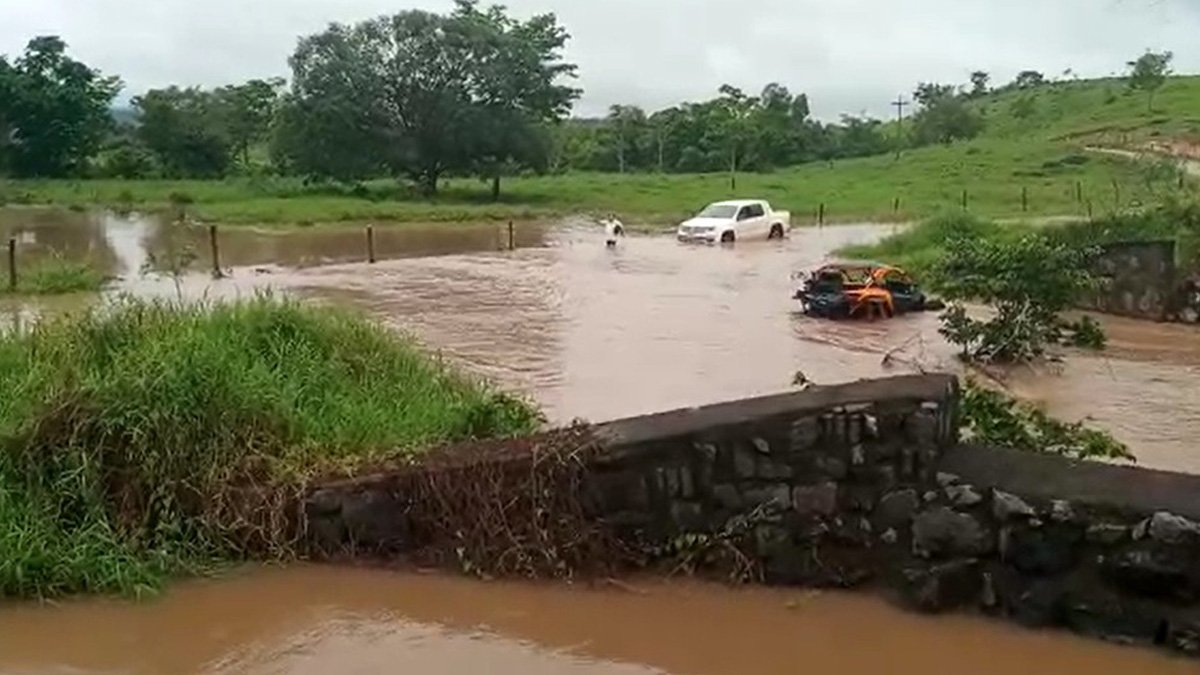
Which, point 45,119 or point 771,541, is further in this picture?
point 45,119

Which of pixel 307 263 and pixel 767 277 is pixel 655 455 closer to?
pixel 767 277

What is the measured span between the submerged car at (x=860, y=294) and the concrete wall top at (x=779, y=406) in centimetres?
1295

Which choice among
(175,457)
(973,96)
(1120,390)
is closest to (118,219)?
(1120,390)

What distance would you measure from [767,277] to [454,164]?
30494mm

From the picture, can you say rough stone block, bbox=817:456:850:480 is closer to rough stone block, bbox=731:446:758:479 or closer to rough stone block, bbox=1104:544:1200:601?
rough stone block, bbox=731:446:758:479

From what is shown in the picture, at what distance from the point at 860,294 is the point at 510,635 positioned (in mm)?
14213

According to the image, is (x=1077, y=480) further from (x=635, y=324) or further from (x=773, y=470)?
(x=635, y=324)

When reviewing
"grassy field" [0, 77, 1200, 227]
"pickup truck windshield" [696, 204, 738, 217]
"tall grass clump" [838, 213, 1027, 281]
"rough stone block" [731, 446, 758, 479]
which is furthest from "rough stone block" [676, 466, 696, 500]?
"grassy field" [0, 77, 1200, 227]

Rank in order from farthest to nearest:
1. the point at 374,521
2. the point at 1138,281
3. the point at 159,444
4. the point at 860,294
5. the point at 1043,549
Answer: the point at 1138,281
the point at 860,294
the point at 159,444
the point at 374,521
the point at 1043,549

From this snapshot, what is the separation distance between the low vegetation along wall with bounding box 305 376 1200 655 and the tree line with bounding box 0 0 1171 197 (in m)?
47.2

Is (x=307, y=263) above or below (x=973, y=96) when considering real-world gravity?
below

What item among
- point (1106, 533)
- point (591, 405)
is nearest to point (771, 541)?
point (1106, 533)

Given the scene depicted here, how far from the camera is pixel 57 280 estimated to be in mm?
24141

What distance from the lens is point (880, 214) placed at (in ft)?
150
